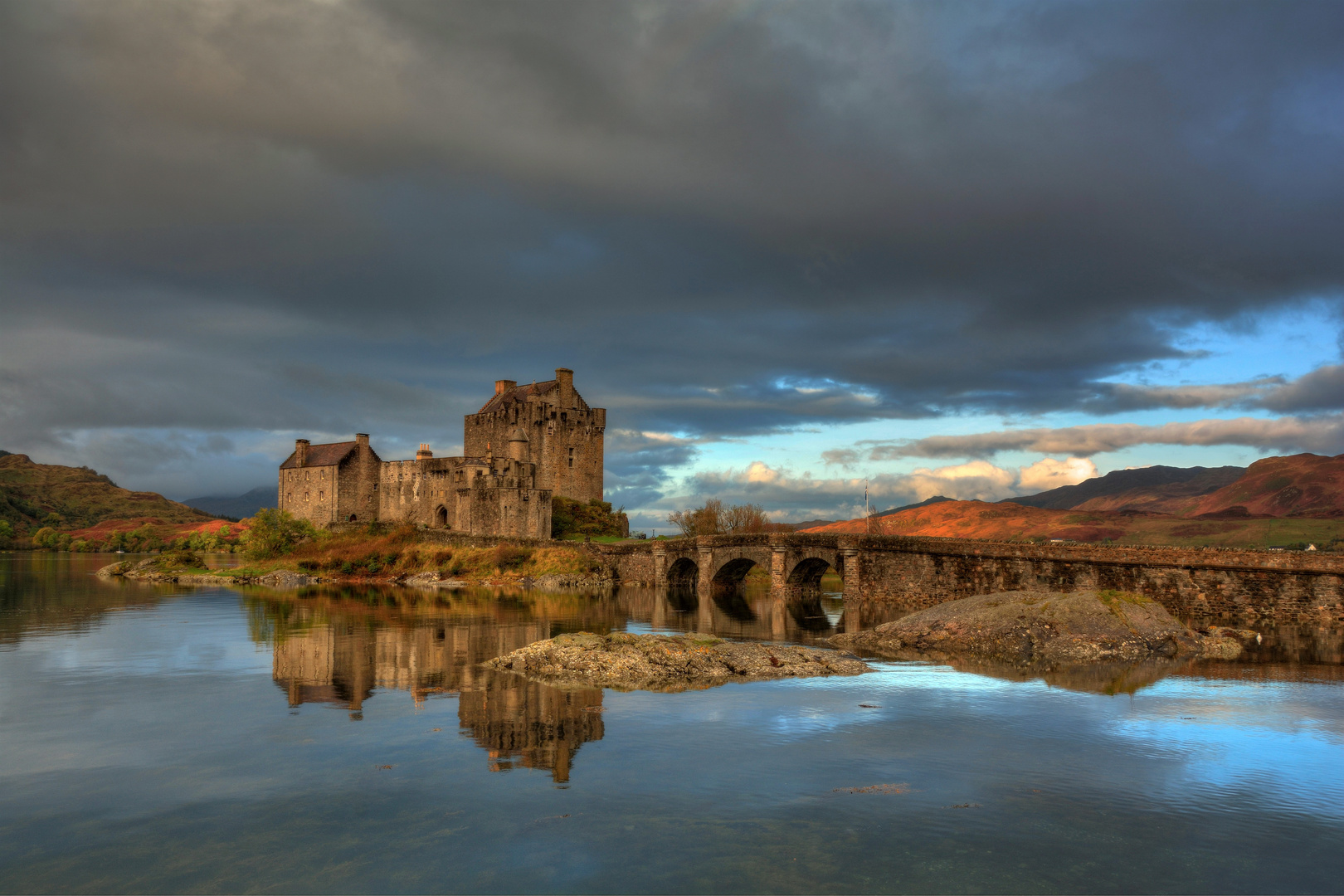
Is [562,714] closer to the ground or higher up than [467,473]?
closer to the ground

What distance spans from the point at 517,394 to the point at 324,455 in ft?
72.3

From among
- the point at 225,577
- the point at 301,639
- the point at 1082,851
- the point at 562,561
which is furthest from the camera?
the point at 225,577

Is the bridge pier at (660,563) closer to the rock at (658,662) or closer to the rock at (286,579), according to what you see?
the rock at (286,579)

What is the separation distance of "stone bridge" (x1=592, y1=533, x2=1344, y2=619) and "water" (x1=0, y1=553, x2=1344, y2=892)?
12.9 meters

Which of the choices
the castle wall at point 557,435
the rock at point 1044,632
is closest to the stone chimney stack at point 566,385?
the castle wall at point 557,435

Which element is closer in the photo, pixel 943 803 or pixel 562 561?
pixel 943 803


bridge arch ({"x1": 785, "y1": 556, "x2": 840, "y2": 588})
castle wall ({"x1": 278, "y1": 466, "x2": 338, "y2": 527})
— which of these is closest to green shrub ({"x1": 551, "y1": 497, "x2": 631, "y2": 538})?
castle wall ({"x1": 278, "y1": 466, "x2": 338, "y2": 527})

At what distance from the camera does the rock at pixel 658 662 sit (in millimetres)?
24828

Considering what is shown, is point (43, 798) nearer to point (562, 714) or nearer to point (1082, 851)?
point (562, 714)

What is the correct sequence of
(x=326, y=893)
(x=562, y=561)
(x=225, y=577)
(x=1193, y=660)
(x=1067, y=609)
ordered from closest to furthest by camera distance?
(x=326, y=893) < (x=1193, y=660) < (x=1067, y=609) < (x=562, y=561) < (x=225, y=577)

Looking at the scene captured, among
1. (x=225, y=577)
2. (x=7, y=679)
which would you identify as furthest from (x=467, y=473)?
(x=7, y=679)

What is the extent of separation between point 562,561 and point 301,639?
38.4m

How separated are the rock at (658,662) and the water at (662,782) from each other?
4.53 ft

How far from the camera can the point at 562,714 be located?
19922 millimetres
